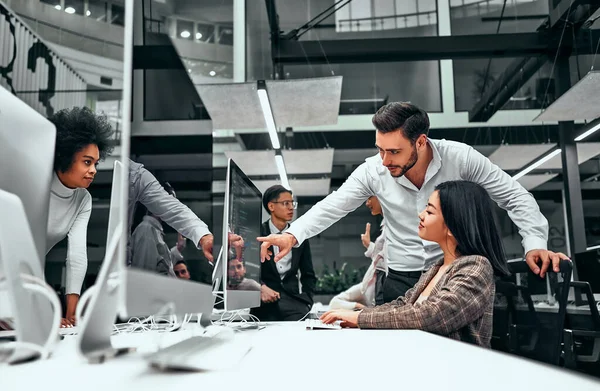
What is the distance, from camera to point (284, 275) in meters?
3.09

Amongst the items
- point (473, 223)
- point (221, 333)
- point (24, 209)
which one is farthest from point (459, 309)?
point (24, 209)

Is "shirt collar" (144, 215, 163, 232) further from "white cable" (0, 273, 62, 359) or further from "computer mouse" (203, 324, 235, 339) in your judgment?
"computer mouse" (203, 324, 235, 339)

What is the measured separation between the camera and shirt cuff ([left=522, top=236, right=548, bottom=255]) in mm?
2146

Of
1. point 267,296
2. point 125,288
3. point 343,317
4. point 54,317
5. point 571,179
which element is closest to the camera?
point 125,288

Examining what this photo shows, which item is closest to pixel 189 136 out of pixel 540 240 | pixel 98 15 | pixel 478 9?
pixel 540 240

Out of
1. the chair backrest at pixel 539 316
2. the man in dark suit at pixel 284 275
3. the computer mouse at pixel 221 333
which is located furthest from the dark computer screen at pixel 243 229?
the chair backrest at pixel 539 316

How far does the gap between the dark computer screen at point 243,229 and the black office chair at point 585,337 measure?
129cm

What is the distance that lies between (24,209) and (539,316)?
4.69 ft

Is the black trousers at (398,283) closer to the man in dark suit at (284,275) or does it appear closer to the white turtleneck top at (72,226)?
the man in dark suit at (284,275)

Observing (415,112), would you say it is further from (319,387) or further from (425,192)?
(319,387)

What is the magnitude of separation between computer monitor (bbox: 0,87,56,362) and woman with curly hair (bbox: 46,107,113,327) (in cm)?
14

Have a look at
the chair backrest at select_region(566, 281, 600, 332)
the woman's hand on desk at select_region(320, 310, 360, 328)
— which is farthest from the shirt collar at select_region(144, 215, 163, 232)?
the chair backrest at select_region(566, 281, 600, 332)

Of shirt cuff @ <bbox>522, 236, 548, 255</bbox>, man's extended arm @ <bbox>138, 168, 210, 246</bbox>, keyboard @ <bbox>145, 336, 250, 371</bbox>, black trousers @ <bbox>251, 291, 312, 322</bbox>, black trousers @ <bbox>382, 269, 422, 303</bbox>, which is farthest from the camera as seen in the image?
black trousers @ <bbox>251, 291, 312, 322</bbox>

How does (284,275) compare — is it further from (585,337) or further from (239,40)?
(239,40)
